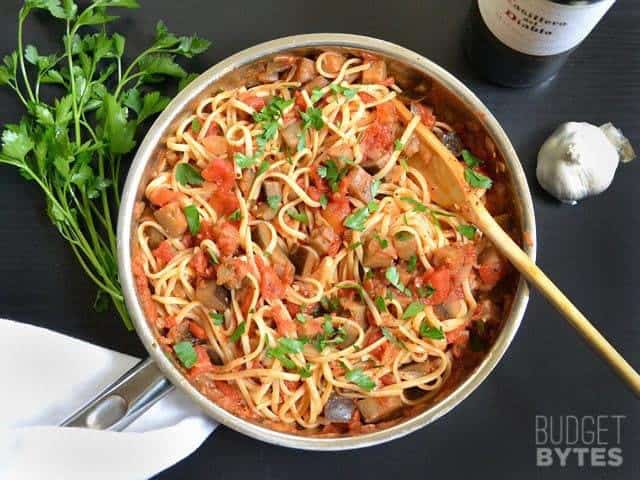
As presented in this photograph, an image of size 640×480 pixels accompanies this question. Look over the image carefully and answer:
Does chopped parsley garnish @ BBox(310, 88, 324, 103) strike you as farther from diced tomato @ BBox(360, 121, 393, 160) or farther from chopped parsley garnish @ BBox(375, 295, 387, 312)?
chopped parsley garnish @ BBox(375, 295, 387, 312)

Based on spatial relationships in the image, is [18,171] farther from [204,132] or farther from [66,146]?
[204,132]

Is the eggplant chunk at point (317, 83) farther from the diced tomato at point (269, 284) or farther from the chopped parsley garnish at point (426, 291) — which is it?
the chopped parsley garnish at point (426, 291)

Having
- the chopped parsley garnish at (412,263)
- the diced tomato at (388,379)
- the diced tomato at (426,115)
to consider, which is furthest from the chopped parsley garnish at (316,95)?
the diced tomato at (388,379)

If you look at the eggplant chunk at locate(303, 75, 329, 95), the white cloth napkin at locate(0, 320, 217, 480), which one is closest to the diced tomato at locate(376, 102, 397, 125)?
the eggplant chunk at locate(303, 75, 329, 95)

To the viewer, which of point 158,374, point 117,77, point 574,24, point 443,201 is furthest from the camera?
point 117,77

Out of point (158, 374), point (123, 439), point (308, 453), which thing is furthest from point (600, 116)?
point (123, 439)
